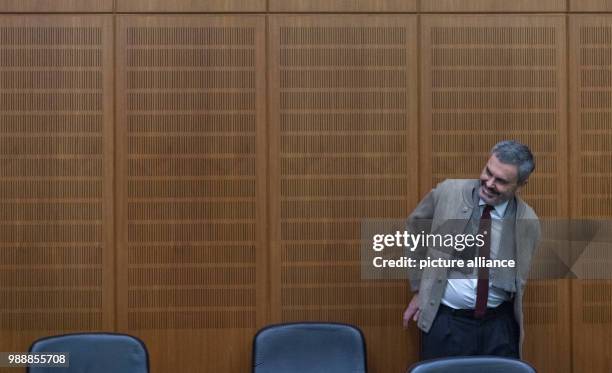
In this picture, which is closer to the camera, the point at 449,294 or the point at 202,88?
the point at 449,294

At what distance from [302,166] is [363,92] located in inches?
23.0

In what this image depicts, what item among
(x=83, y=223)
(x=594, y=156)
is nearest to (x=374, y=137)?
(x=594, y=156)

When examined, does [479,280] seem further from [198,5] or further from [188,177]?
[198,5]

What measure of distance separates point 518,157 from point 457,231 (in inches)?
20.2

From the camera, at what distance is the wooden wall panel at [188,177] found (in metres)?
4.75

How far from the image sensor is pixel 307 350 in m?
4.38

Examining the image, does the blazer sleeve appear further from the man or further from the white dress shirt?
the white dress shirt

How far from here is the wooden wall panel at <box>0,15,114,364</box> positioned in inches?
186

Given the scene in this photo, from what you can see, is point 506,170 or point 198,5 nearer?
point 506,170

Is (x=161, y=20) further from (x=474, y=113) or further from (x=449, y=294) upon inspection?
(x=449, y=294)

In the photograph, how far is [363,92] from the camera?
478 centimetres

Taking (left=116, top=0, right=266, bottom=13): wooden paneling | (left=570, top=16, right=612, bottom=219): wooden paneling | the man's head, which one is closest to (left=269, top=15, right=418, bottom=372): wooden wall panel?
(left=116, top=0, right=266, bottom=13): wooden paneling

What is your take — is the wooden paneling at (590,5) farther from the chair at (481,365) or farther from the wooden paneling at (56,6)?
the wooden paneling at (56,6)

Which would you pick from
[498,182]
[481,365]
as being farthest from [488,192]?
[481,365]
